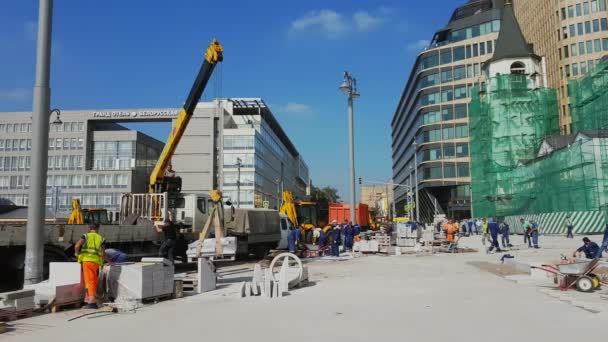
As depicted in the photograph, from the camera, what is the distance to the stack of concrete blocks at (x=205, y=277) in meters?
12.0

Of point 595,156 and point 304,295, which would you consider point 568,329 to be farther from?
point 595,156

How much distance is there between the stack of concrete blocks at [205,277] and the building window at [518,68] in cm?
6265

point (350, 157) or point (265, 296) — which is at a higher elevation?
point (350, 157)

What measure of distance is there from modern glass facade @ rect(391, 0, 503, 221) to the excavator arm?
2548 inches

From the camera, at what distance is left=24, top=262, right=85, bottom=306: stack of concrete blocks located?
9.23 m

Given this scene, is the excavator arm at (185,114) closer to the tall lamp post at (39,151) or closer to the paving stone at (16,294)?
the tall lamp post at (39,151)

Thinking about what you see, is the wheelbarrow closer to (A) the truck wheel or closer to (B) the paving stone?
(A) the truck wheel

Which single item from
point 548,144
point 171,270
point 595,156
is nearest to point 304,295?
point 171,270

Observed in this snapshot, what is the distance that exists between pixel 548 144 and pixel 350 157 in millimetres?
32101

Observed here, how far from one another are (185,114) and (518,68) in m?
56.9

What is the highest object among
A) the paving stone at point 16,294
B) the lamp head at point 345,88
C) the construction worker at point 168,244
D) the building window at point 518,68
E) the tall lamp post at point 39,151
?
the building window at point 518,68

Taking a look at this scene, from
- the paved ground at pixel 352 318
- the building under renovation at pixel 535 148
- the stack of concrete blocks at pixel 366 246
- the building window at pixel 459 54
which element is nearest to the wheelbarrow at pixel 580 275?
the paved ground at pixel 352 318

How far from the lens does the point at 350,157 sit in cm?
2773

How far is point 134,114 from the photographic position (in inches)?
3278
